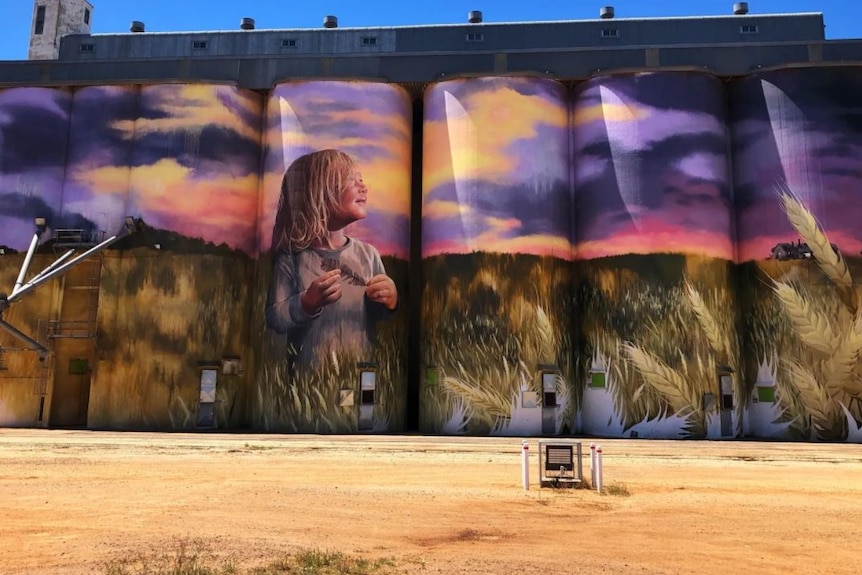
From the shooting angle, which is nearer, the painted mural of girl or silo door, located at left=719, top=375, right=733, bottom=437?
silo door, located at left=719, top=375, right=733, bottom=437

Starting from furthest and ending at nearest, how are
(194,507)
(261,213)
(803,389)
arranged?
(261,213) < (803,389) < (194,507)

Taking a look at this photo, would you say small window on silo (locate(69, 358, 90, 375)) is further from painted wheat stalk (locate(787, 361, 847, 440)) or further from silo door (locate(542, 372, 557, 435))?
painted wheat stalk (locate(787, 361, 847, 440))

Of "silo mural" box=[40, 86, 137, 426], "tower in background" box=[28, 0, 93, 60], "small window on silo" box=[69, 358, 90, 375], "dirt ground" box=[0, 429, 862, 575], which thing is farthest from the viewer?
"tower in background" box=[28, 0, 93, 60]

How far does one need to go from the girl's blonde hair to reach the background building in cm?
19

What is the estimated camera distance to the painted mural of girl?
30.9 meters

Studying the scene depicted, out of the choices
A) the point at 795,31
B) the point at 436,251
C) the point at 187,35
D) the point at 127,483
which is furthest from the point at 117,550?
the point at 795,31

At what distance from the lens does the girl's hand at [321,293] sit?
31.0 m

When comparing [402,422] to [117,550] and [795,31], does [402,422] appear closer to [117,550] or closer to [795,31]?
[117,550]

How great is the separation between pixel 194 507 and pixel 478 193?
21766 mm

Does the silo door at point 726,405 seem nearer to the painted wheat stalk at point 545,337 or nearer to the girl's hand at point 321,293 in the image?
the painted wheat stalk at point 545,337

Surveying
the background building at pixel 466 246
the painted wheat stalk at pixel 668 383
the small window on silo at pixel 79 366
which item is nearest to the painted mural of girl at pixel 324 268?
the background building at pixel 466 246

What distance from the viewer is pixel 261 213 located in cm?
3400

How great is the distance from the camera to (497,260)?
31.1m

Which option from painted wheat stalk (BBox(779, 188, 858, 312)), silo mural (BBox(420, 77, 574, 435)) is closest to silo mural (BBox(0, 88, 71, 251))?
silo mural (BBox(420, 77, 574, 435))
